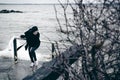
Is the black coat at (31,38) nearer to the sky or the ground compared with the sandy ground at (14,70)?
nearer to the sky

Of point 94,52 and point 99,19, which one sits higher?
point 99,19

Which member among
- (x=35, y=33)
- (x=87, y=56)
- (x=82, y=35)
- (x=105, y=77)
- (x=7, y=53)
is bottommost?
(x=7, y=53)

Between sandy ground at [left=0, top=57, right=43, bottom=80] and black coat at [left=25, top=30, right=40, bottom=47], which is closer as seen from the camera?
sandy ground at [left=0, top=57, right=43, bottom=80]

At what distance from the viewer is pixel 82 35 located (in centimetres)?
342

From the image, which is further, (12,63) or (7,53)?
(7,53)

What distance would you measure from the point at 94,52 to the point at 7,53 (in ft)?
44.6

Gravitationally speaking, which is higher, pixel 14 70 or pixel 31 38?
pixel 31 38

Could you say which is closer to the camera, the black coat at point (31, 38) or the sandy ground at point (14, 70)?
the sandy ground at point (14, 70)

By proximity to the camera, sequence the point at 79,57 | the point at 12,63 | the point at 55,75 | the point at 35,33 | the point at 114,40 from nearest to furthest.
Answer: the point at 114,40 < the point at 79,57 < the point at 55,75 < the point at 35,33 < the point at 12,63

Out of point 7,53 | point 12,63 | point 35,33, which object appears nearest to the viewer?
point 35,33

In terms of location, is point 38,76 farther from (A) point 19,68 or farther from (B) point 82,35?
(A) point 19,68

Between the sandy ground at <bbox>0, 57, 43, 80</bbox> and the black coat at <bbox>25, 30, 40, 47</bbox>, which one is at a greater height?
the black coat at <bbox>25, 30, 40, 47</bbox>

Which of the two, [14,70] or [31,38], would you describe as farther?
[31,38]

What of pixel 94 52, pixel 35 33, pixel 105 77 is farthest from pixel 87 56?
pixel 35 33
